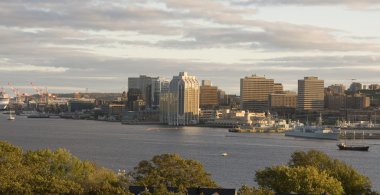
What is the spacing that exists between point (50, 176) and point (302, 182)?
576cm

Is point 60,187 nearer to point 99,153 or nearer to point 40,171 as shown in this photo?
point 40,171

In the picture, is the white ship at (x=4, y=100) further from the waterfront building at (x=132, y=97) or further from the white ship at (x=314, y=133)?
the white ship at (x=314, y=133)

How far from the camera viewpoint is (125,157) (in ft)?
143

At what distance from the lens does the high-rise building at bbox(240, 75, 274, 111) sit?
452 feet

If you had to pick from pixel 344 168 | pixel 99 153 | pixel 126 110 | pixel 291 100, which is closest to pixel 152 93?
pixel 126 110

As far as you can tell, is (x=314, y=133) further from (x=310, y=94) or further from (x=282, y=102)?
(x=282, y=102)

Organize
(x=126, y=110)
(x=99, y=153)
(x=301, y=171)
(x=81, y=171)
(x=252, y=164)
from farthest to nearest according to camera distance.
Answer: (x=126, y=110)
(x=99, y=153)
(x=252, y=164)
(x=81, y=171)
(x=301, y=171)

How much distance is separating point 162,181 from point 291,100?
4749 inches

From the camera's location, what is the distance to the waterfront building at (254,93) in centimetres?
13762

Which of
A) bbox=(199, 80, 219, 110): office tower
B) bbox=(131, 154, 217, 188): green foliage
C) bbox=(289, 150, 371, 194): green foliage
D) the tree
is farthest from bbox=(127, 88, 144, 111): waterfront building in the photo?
the tree

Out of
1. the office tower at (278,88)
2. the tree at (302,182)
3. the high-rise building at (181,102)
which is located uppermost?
the office tower at (278,88)

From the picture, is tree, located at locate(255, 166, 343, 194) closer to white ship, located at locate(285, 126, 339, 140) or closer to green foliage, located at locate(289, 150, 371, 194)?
green foliage, located at locate(289, 150, 371, 194)

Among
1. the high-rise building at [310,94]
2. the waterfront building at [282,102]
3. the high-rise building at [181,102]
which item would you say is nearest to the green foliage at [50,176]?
the high-rise building at [181,102]

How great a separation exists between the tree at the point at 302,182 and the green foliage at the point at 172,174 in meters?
1.57
